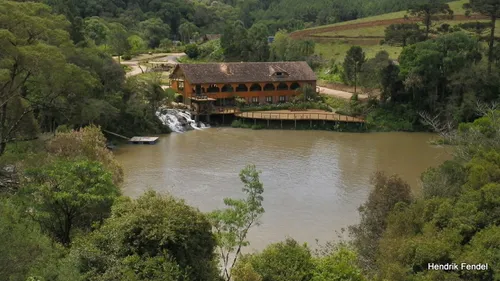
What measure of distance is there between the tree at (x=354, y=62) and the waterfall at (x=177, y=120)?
17828 mm

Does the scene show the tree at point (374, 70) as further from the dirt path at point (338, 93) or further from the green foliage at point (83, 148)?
the green foliage at point (83, 148)

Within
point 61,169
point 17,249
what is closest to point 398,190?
point 61,169

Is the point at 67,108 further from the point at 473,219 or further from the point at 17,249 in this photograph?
the point at 473,219

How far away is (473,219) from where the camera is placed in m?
18.0

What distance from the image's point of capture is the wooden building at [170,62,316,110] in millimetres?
53656

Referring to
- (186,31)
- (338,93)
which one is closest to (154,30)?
(186,31)

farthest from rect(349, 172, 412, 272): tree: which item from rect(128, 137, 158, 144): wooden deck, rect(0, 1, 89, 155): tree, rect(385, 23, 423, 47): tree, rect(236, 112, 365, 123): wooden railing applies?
rect(385, 23, 423, 47): tree

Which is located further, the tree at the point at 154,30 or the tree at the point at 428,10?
the tree at the point at 154,30

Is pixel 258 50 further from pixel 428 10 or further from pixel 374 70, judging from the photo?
pixel 428 10

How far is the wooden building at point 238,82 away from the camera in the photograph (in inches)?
2112

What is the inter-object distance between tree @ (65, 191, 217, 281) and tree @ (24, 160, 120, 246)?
278cm

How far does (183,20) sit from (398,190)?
327 feet

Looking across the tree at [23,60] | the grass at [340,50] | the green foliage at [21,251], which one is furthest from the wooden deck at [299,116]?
the green foliage at [21,251]

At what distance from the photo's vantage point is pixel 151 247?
14.2 meters
